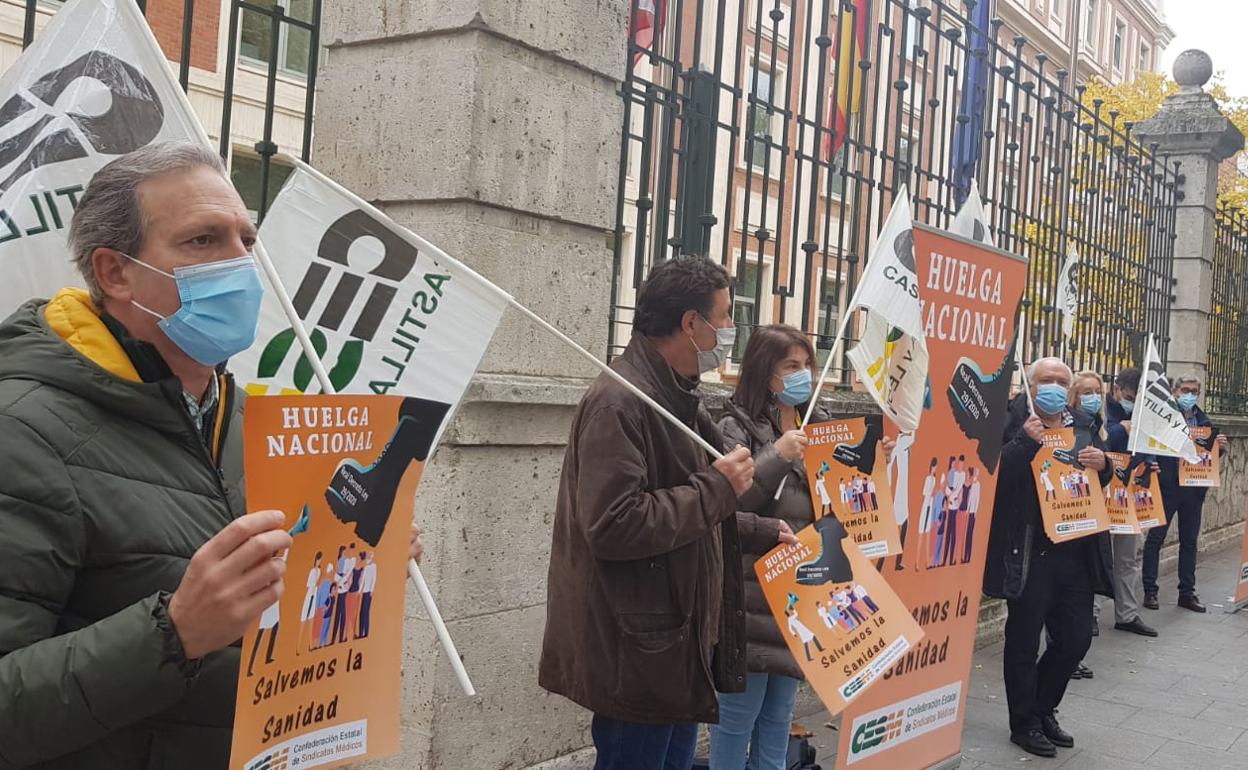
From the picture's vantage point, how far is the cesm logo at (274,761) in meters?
1.84

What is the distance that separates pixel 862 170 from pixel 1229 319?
9.52 meters

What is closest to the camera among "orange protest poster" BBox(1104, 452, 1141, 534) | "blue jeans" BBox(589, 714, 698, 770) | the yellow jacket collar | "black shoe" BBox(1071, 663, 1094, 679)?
the yellow jacket collar

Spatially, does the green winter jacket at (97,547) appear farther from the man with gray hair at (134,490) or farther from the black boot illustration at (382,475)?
the black boot illustration at (382,475)

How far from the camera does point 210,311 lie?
6.00 ft

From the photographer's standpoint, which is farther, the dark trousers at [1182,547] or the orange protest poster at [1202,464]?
the dark trousers at [1182,547]

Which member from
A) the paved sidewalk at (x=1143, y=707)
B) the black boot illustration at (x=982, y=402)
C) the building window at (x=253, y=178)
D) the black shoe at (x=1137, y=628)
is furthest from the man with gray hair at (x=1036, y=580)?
the building window at (x=253, y=178)

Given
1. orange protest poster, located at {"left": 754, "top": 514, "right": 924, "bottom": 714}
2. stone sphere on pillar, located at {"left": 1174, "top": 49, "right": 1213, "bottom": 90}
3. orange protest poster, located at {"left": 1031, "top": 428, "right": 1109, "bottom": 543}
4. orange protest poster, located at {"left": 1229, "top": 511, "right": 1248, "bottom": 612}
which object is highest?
stone sphere on pillar, located at {"left": 1174, "top": 49, "right": 1213, "bottom": 90}

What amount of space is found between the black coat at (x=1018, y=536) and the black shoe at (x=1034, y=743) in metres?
0.72

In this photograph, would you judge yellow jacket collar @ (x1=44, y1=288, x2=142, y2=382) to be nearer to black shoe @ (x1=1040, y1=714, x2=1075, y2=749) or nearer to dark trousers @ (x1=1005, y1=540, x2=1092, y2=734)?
dark trousers @ (x1=1005, y1=540, x2=1092, y2=734)

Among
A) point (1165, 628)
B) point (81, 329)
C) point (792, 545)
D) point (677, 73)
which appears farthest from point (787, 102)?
point (1165, 628)

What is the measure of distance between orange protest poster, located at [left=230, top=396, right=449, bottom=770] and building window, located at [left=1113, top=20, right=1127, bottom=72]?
46.2 m

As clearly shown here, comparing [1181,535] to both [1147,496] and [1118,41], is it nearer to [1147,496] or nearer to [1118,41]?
[1147,496]

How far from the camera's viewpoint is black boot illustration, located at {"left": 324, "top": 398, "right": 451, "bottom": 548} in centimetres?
198

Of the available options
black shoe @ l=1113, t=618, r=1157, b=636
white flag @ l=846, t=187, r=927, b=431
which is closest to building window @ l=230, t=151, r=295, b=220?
white flag @ l=846, t=187, r=927, b=431
